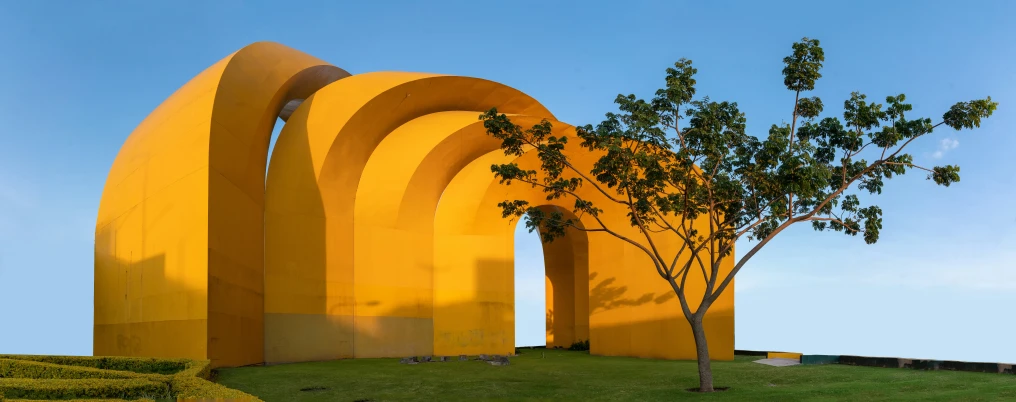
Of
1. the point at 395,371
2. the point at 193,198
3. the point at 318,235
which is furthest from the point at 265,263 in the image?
the point at 395,371

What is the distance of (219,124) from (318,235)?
12.7 feet

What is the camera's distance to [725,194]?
49.7ft

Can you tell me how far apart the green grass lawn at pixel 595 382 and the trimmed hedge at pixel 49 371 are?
218 cm

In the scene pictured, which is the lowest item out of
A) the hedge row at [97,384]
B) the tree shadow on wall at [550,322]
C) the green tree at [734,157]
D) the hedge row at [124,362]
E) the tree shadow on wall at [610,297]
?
the tree shadow on wall at [550,322]

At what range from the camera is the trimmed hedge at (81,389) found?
34.8 ft

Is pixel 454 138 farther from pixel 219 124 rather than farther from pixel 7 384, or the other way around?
pixel 7 384

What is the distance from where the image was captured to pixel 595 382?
50.4 ft

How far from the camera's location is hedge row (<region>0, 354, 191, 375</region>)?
47.9ft

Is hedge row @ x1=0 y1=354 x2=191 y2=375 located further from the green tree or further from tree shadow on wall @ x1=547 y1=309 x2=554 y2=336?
tree shadow on wall @ x1=547 y1=309 x2=554 y2=336

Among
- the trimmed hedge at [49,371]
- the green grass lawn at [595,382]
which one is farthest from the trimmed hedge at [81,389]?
the green grass lawn at [595,382]

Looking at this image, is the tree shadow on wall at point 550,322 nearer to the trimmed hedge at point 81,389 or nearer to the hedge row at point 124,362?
the hedge row at point 124,362

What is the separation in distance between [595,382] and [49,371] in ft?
30.6

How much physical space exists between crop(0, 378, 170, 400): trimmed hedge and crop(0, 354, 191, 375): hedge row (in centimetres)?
312

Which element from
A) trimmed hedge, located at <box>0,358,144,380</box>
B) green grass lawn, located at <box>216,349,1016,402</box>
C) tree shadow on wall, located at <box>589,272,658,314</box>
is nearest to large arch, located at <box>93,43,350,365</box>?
green grass lawn, located at <box>216,349,1016,402</box>
